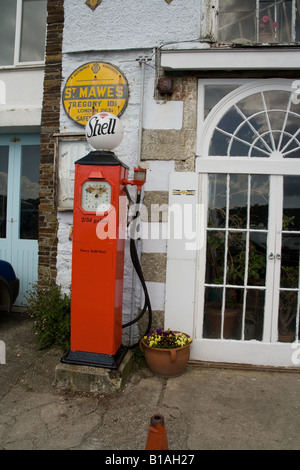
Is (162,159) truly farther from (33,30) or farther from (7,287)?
(33,30)

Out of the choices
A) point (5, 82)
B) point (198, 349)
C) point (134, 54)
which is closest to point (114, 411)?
point (198, 349)

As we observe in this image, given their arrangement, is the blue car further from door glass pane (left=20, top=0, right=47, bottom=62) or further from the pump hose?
door glass pane (left=20, top=0, right=47, bottom=62)

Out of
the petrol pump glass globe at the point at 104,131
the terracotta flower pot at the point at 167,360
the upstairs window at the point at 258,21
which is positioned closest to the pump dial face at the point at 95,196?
the petrol pump glass globe at the point at 104,131

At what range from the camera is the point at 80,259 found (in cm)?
328

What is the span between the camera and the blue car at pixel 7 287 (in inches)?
186

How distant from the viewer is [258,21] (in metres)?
3.96

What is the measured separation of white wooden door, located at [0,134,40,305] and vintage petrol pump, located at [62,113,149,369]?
2.30 metres

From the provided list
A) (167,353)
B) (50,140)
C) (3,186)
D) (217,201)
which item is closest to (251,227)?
(217,201)

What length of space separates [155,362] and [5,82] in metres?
4.53

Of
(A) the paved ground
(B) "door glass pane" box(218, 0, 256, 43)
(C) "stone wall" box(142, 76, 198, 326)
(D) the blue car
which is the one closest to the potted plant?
(A) the paved ground

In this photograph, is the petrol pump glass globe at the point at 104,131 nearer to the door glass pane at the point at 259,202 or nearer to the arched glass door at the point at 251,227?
the arched glass door at the point at 251,227

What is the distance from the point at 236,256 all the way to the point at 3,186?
3.88m

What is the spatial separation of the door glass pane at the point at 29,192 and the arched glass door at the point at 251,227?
284 centimetres
